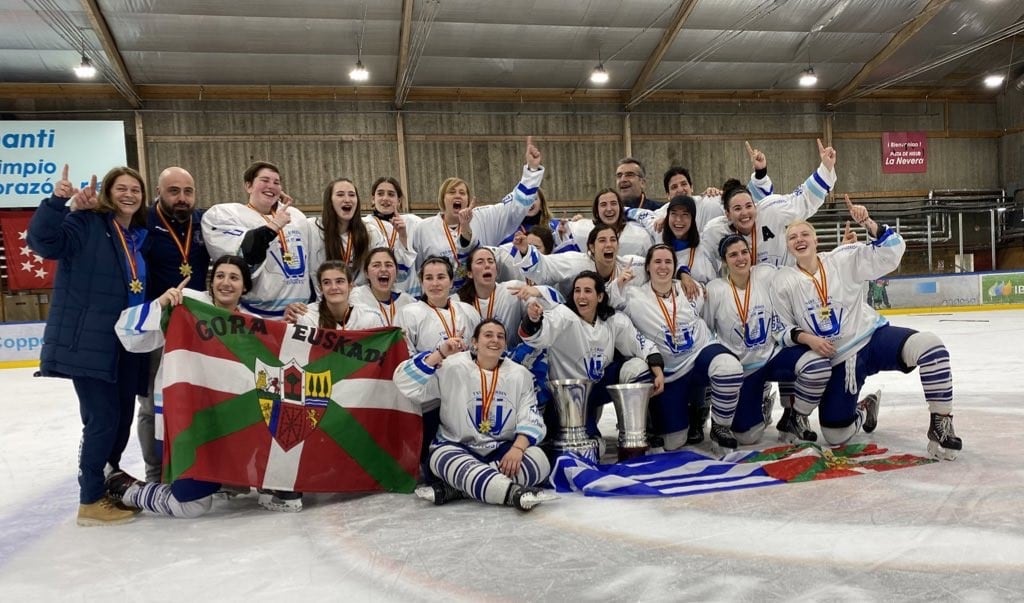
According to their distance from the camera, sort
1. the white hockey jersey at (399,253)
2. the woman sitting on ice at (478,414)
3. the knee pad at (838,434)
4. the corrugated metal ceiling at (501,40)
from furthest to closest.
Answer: the corrugated metal ceiling at (501,40) → the white hockey jersey at (399,253) → the knee pad at (838,434) → the woman sitting on ice at (478,414)

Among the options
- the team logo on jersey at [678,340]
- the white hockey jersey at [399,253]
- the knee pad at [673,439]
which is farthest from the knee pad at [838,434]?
the white hockey jersey at [399,253]

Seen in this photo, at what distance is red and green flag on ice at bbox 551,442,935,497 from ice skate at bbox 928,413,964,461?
76 mm

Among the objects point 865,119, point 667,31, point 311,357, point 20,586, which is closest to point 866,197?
point 865,119

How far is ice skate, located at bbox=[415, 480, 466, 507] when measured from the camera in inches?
134

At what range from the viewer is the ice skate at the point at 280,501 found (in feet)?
11.3

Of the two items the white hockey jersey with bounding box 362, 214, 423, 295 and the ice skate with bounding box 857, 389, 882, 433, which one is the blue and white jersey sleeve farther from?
the ice skate with bounding box 857, 389, 882, 433

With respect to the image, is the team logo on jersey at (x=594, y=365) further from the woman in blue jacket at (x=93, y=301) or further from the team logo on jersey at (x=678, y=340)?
the woman in blue jacket at (x=93, y=301)

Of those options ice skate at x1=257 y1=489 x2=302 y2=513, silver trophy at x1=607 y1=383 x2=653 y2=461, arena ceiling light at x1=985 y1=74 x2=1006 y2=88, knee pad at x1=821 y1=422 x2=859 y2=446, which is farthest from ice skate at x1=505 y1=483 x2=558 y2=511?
arena ceiling light at x1=985 y1=74 x2=1006 y2=88

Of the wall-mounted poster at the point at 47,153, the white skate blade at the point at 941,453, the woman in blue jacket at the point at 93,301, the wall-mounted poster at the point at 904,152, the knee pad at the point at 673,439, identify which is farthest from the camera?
the wall-mounted poster at the point at 904,152

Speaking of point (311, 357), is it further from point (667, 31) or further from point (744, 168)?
point (744, 168)

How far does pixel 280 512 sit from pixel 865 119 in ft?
61.7

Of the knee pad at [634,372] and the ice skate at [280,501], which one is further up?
the knee pad at [634,372]

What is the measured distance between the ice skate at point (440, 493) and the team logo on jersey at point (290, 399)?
0.65 m

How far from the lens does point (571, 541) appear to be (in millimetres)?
2799
